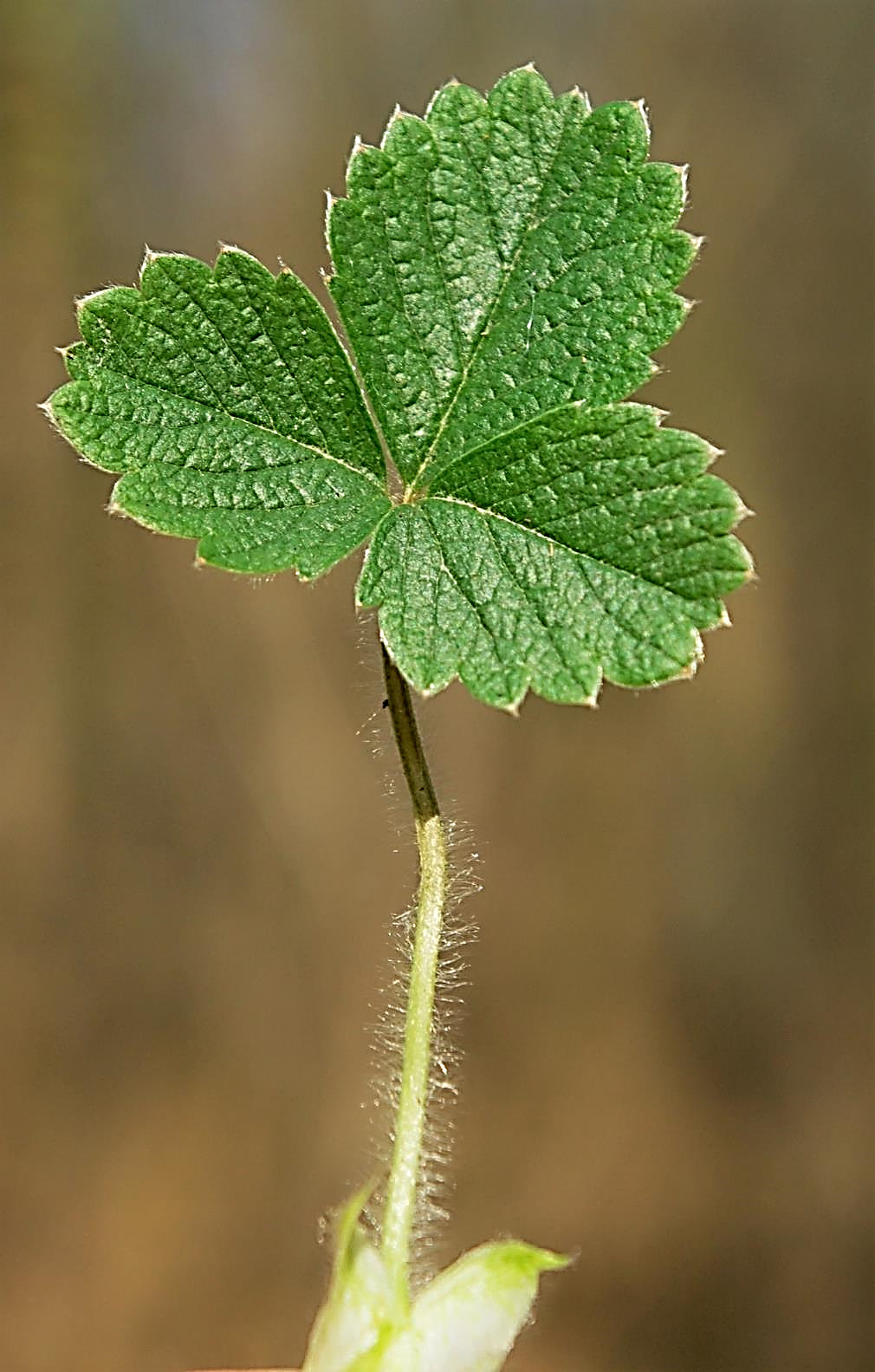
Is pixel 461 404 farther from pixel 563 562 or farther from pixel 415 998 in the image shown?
pixel 415 998

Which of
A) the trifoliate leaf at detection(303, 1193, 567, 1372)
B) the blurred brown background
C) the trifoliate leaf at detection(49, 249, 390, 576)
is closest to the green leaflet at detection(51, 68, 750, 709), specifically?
the trifoliate leaf at detection(49, 249, 390, 576)

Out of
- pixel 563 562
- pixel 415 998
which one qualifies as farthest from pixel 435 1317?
pixel 563 562

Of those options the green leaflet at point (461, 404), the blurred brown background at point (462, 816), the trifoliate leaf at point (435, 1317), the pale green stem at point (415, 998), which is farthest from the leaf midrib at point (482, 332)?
the blurred brown background at point (462, 816)

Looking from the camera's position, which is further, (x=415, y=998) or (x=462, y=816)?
(x=462, y=816)

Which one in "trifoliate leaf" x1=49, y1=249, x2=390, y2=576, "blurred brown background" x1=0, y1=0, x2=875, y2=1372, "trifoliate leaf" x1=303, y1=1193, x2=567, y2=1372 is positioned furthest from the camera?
"blurred brown background" x1=0, y1=0, x2=875, y2=1372

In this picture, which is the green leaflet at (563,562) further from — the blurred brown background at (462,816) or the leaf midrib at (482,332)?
the blurred brown background at (462,816)

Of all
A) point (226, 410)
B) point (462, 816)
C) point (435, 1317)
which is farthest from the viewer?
point (462, 816)

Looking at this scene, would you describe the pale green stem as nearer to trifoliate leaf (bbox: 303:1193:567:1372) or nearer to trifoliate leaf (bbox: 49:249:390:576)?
trifoliate leaf (bbox: 303:1193:567:1372)
